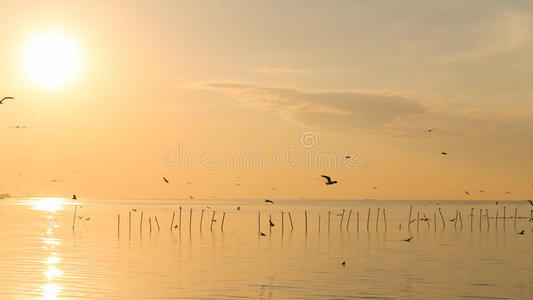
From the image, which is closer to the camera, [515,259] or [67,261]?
[67,261]

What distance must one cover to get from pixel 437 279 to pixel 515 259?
15844mm

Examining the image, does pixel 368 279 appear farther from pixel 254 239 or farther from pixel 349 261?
pixel 254 239

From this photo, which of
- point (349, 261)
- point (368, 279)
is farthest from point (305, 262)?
point (368, 279)

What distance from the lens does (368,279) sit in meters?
42.7

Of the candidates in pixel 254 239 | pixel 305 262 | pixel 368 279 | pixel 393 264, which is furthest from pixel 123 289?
pixel 254 239

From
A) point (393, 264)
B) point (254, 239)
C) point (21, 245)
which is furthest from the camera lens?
point (254, 239)

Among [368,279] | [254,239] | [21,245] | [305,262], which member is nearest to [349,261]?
[305,262]

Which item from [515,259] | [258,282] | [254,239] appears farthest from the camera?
[254,239]

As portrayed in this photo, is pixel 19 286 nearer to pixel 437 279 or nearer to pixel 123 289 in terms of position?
pixel 123 289

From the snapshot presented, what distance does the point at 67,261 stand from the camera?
5191 cm

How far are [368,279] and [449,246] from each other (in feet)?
93.7

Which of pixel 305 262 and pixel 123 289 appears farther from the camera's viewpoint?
pixel 305 262

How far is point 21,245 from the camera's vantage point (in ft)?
216

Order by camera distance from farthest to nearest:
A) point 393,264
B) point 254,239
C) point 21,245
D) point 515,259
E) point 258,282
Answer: point 254,239 < point 21,245 < point 515,259 < point 393,264 < point 258,282
